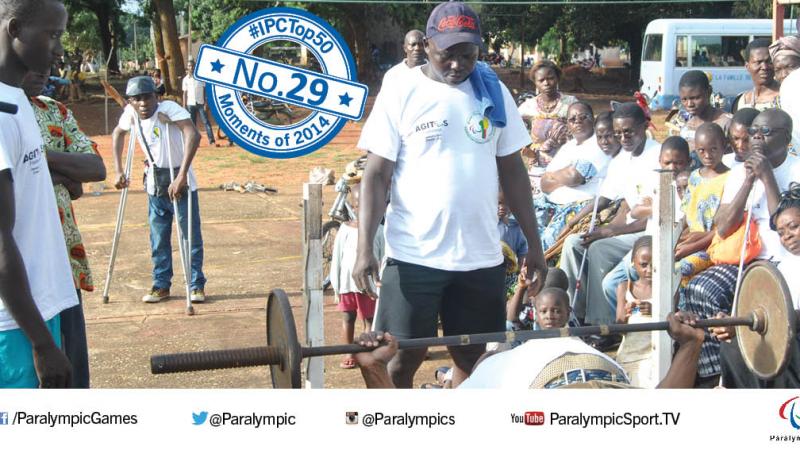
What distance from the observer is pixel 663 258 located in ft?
15.6

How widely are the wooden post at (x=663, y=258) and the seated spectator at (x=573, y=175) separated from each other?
8.27 ft

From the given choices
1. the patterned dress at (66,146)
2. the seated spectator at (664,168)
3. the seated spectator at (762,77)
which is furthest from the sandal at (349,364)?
the seated spectator at (762,77)

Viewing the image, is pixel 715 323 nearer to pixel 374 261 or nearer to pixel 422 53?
pixel 374 261

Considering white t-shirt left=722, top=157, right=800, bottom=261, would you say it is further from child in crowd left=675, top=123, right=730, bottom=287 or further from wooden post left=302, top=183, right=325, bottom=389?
wooden post left=302, top=183, right=325, bottom=389

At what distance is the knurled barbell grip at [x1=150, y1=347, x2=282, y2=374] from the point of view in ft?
11.9

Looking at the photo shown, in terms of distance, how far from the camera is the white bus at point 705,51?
1222 inches

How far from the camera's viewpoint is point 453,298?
4.50 metres

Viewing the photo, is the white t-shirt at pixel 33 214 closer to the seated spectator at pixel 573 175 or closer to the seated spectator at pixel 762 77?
the seated spectator at pixel 573 175

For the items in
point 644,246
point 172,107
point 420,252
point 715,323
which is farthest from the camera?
point 172,107

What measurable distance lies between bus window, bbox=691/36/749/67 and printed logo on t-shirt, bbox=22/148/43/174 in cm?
3001

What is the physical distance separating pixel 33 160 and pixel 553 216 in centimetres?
496

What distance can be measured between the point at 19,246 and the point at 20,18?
2.32 ft

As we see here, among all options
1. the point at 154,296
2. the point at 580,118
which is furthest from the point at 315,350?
the point at 154,296
